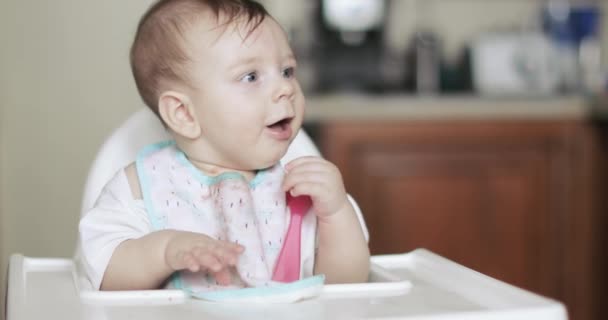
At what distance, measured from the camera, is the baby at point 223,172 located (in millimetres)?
1025

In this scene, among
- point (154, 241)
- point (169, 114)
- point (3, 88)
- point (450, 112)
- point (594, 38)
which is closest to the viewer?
point (154, 241)

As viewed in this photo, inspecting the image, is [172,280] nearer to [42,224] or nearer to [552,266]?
[42,224]

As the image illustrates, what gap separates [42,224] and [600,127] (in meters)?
1.58

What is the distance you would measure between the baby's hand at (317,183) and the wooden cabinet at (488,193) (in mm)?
1469

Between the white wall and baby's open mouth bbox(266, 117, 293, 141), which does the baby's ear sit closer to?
baby's open mouth bbox(266, 117, 293, 141)

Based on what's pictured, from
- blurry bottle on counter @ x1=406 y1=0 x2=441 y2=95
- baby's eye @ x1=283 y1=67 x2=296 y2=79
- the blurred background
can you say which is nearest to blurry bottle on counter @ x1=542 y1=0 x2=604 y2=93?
the blurred background

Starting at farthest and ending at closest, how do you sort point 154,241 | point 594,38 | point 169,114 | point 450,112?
point 594,38 → point 450,112 → point 169,114 → point 154,241

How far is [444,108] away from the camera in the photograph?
254 centimetres

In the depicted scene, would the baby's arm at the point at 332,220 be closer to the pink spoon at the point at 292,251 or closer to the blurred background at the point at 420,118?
the pink spoon at the point at 292,251

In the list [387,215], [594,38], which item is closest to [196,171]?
[387,215]

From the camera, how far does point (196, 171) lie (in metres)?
1.12

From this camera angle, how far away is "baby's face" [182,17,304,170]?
1.05m

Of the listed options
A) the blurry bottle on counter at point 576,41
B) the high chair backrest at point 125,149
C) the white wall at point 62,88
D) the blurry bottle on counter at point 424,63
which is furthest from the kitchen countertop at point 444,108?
the high chair backrest at point 125,149

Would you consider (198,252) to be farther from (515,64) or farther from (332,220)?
(515,64)
